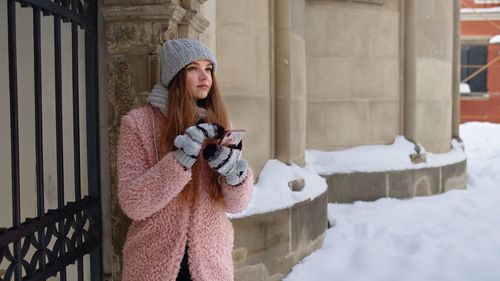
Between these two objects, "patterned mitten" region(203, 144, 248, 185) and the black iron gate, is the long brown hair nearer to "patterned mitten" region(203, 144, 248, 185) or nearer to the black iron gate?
"patterned mitten" region(203, 144, 248, 185)

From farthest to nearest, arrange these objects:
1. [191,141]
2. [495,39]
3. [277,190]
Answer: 1. [495,39]
2. [277,190]
3. [191,141]

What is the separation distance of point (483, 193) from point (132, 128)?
7.71 meters

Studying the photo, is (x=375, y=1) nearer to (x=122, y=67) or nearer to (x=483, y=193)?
(x=483, y=193)

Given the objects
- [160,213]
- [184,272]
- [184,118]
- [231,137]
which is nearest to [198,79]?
[184,118]

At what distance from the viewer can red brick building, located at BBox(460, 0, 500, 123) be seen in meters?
18.5

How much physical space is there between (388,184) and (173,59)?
6030 mm

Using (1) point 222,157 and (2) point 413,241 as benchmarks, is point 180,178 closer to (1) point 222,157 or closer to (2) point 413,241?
(1) point 222,157

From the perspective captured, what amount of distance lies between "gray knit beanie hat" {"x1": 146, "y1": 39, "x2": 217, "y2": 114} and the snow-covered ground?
2962mm

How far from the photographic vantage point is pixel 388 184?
7.70 m

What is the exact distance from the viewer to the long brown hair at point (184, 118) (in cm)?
209

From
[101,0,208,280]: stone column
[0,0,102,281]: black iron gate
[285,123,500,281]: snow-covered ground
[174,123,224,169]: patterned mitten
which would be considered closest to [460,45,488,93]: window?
[285,123,500,281]: snow-covered ground

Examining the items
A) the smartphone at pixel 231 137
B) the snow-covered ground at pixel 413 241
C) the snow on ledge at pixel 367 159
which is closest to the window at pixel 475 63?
the snow-covered ground at pixel 413 241

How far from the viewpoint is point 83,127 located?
3.07 metres

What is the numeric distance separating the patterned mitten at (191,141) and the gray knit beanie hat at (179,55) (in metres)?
0.32
